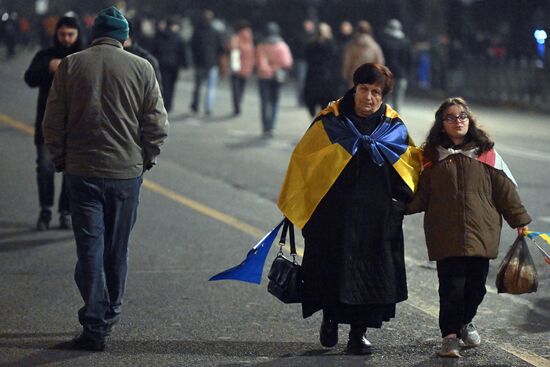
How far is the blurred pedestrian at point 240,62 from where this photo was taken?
2384 centimetres

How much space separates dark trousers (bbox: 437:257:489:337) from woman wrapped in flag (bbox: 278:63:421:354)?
21cm

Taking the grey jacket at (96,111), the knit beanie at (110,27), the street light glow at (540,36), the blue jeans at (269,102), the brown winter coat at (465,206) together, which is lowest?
the blue jeans at (269,102)

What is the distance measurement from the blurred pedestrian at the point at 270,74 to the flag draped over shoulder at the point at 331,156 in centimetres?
1307

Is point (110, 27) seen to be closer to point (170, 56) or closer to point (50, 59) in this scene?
point (50, 59)

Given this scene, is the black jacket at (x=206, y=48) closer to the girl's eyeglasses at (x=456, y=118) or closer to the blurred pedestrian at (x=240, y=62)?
the blurred pedestrian at (x=240, y=62)

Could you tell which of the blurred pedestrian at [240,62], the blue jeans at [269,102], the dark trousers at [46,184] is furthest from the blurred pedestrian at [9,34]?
the dark trousers at [46,184]

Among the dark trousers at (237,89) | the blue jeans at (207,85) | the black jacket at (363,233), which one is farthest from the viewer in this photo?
the blue jeans at (207,85)

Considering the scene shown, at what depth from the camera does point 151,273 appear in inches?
363

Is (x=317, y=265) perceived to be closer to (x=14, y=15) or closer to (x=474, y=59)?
(x=474, y=59)

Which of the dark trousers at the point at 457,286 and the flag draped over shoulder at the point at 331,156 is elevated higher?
the flag draped over shoulder at the point at 331,156

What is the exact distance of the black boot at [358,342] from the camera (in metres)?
6.88

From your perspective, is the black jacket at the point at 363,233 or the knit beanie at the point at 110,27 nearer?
the black jacket at the point at 363,233

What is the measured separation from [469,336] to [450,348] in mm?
294

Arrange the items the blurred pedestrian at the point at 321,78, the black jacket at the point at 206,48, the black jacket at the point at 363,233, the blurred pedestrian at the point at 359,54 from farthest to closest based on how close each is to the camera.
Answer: the black jacket at the point at 206,48, the blurred pedestrian at the point at 359,54, the blurred pedestrian at the point at 321,78, the black jacket at the point at 363,233
